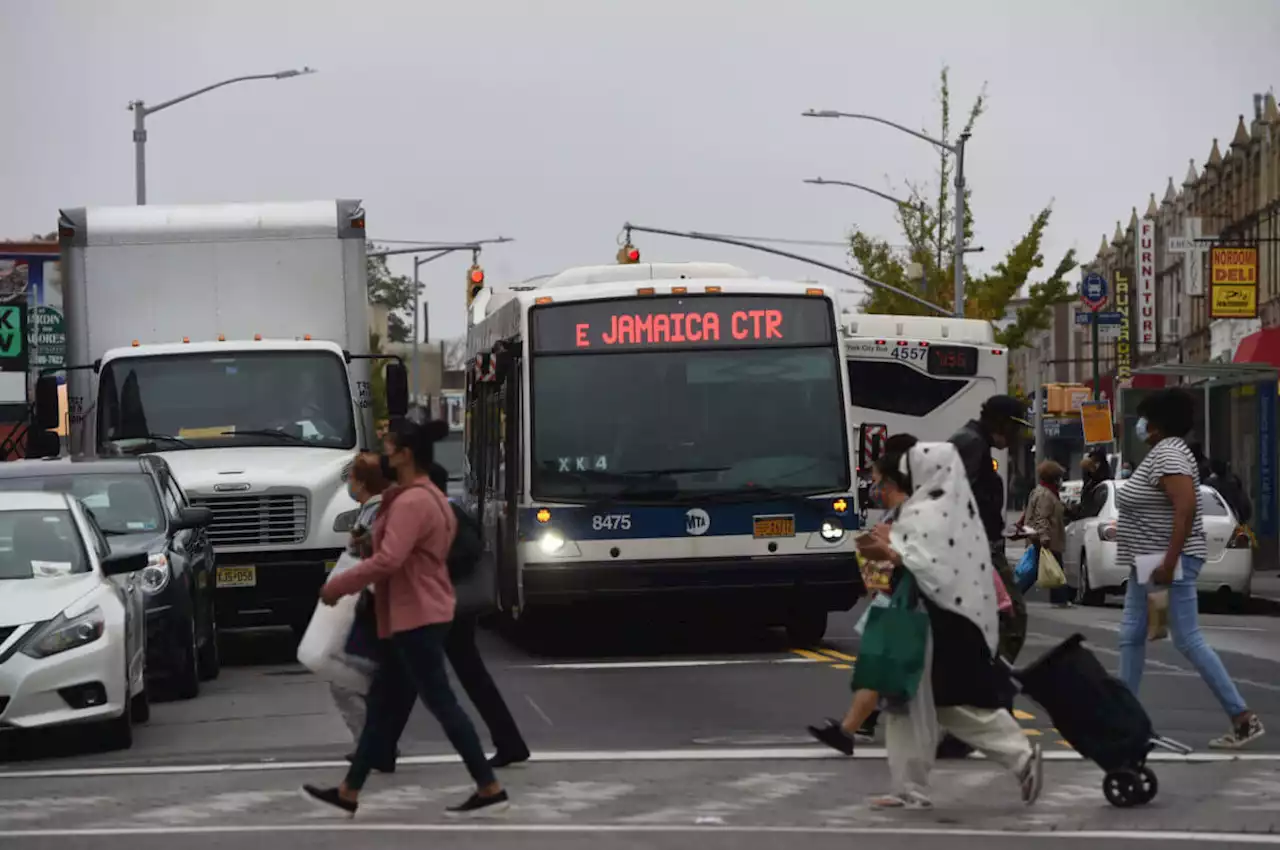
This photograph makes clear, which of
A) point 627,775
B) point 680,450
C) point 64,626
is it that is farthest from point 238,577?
point 627,775

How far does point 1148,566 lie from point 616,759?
2779mm

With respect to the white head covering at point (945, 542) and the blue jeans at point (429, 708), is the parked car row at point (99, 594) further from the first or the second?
the white head covering at point (945, 542)

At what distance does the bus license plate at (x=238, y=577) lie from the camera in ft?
61.2

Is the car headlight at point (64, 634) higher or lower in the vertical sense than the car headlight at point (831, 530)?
lower

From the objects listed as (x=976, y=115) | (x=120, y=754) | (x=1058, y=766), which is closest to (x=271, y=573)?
(x=120, y=754)

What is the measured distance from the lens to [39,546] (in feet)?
43.6

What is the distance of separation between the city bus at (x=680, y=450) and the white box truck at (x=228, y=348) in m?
2.08

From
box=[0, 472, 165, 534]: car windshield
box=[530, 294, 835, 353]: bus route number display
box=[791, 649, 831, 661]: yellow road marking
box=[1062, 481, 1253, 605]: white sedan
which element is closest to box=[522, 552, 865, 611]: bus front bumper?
box=[791, 649, 831, 661]: yellow road marking

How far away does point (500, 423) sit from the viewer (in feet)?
62.0

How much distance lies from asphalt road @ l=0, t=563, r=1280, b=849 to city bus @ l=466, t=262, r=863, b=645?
0.66 m

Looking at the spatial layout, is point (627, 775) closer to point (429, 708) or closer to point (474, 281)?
point (429, 708)

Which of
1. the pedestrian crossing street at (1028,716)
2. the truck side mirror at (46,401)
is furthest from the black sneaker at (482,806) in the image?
the truck side mirror at (46,401)

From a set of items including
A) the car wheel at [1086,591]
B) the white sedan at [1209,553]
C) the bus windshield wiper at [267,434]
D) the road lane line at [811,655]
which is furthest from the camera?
the car wheel at [1086,591]

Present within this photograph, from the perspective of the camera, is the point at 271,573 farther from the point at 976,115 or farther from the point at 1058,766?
the point at 976,115
